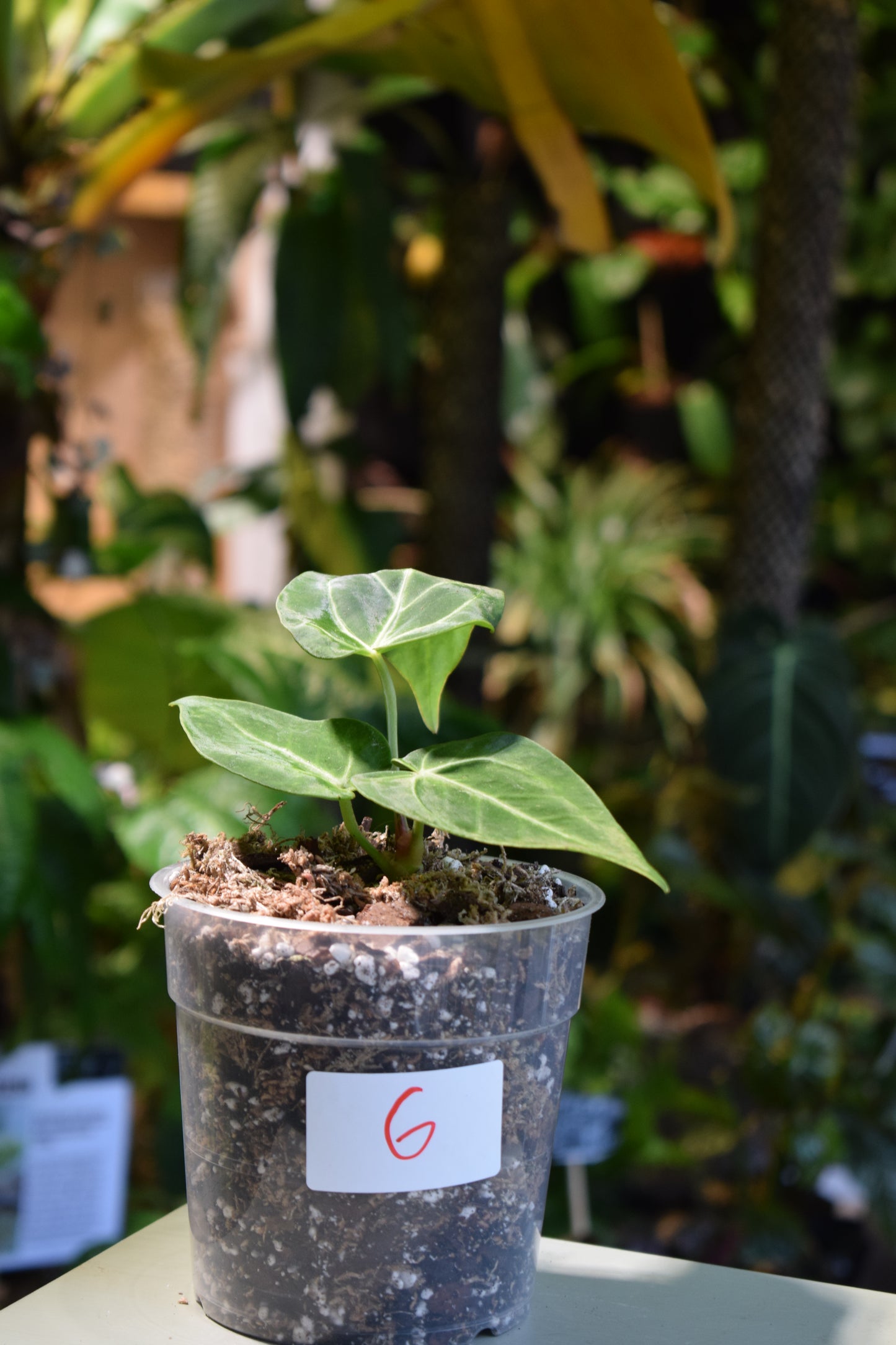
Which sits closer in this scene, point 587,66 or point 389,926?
point 389,926

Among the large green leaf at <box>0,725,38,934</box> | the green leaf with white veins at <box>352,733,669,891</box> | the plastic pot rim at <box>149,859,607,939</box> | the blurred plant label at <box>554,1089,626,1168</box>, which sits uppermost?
the green leaf with white veins at <box>352,733,669,891</box>

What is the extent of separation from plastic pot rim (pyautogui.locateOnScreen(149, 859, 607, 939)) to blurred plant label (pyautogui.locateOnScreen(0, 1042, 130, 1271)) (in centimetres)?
86

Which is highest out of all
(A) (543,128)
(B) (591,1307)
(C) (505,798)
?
(A) (543,128)

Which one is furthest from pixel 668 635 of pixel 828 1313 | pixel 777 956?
pixel 828 1313

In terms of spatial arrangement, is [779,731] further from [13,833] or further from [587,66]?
[13,833]

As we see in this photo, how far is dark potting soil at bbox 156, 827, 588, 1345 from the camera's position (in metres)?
0.42

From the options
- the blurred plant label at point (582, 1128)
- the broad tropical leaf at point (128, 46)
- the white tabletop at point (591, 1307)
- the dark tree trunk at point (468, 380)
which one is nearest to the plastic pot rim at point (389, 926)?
the white tabletop at point (591, 1307)

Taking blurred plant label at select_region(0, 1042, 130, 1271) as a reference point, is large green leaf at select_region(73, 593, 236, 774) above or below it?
above

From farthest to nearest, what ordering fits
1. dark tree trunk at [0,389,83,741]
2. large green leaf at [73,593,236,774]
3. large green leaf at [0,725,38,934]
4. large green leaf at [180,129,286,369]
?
1. large green leaf at [180,129,286,369]
2. large green leaf at [73,593,236,774]
3. dark tree trunk at [0,389,83,741]
4. large green leaf at [0,725,38,934]

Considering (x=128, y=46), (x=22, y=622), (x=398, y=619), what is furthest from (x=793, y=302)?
(x=398, y=619)

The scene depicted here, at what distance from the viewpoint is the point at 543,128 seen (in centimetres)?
117

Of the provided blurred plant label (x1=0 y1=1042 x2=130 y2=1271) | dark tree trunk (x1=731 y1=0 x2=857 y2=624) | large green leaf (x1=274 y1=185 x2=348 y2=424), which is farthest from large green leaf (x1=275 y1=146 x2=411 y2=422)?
blurred plant label (x1=0 y1=1042 x2=130 y2=1271)

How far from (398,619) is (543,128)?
873 mm

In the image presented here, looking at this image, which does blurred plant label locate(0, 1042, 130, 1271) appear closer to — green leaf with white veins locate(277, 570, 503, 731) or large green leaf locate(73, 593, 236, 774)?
large green leaf locate(73, 593, 236, 774)
